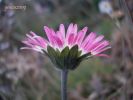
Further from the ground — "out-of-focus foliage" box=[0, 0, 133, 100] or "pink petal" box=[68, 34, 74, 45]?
"out-of-focus foliage" box=[0, 0, 133, 100]

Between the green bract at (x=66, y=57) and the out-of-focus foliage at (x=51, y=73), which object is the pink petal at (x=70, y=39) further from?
the out-of-focus foliage at (x=51, y=73)

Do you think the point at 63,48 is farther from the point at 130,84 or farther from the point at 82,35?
the point at 130,84

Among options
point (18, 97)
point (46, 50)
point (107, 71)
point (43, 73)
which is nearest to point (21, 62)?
point (43, 73)

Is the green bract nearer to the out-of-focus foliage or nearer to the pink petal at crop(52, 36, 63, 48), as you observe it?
the pink petal at crop(52, 36, 63, 48)

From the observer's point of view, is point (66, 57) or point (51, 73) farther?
point (51, 73)

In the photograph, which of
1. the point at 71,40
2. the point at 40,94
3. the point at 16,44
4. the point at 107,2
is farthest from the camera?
the point at 16,44

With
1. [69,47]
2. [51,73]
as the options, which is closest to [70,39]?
[69,47]

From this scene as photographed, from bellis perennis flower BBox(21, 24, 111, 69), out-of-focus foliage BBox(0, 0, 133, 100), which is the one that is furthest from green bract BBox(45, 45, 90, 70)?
out-of-focus foliage BBox(0, 0, 133, 100)

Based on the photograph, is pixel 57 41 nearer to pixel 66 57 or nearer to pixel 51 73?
pixel 66 57
